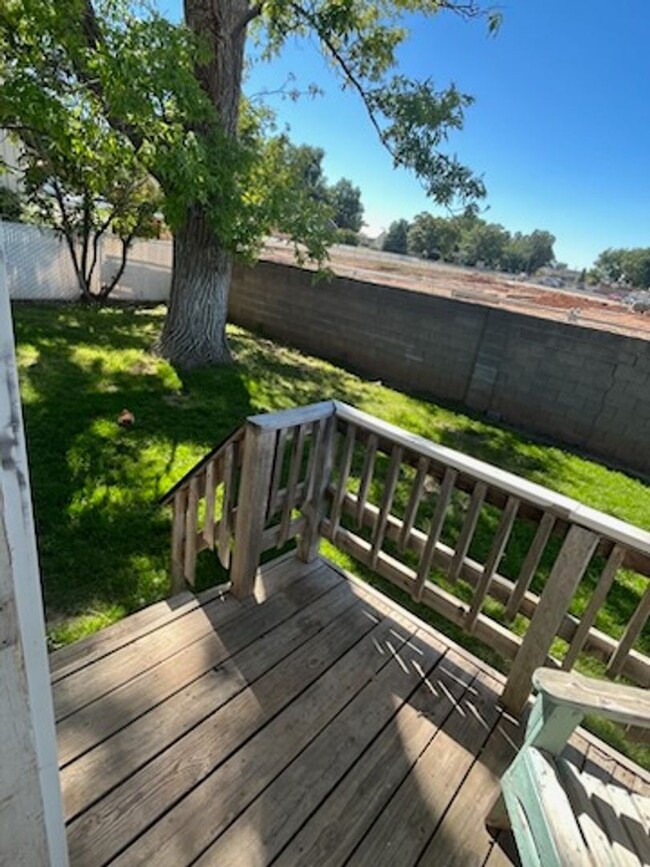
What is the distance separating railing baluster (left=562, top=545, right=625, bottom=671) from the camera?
150 cm

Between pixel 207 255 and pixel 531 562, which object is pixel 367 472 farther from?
pixel 207 255

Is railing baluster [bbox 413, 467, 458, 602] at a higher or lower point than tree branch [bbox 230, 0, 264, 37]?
lower

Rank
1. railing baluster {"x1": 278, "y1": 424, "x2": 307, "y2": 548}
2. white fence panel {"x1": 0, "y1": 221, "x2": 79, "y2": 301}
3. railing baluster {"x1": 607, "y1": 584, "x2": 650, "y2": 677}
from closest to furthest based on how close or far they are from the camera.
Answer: railing baluster {"x1": 607, "y1": 584, "x2": 650, "y2": 677}, railing baluster {"x1": 278, "y1": 424, "x2": 307, "y2": 548}, white fence panel {"x1": 0, "y1": 221, "x2": 79, "y2": 301}

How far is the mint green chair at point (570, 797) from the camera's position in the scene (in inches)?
38.4

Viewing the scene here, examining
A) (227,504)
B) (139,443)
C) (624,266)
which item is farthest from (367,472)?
(624,266)

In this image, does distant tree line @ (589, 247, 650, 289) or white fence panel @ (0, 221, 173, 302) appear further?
distant tree line @ (589, 247, 650, 289)

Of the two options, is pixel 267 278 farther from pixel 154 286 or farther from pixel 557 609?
pixel 557 609

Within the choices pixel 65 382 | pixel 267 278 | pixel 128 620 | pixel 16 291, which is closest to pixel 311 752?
pixel 128 620

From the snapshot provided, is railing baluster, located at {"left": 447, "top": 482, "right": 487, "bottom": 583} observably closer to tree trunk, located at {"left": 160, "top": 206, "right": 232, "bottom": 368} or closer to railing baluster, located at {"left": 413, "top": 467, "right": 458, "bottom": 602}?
railing baluster, located at {"left": 413, "top": 467, "right": 458, "bottom": 602}

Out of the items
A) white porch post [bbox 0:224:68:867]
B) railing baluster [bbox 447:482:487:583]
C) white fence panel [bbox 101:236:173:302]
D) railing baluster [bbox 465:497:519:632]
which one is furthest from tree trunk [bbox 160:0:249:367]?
white porch post [bbox 0:224:68:867]

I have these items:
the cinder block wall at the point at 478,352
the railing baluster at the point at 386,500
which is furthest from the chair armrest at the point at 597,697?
the cinder block wall at the point at 478,352

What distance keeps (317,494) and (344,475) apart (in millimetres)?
219

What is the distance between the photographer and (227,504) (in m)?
2.04

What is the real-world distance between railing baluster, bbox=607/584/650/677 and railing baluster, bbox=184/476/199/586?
177 cm
